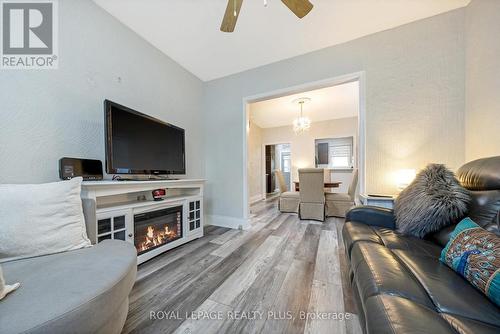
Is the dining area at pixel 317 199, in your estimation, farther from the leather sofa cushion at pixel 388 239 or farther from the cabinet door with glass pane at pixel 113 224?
the cabinet door with glass pane at pixel 113 224

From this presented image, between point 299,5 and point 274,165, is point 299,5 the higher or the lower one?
the higher one

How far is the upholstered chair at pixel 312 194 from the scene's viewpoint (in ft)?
9.90

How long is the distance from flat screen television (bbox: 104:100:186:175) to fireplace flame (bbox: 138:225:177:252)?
25.2 inches

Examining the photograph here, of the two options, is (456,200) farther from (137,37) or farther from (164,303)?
Answer: (137,37)

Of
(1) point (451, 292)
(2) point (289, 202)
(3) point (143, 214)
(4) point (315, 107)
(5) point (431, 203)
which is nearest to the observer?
(1) point (451, 292)

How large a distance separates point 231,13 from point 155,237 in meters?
2.23

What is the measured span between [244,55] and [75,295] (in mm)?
2783

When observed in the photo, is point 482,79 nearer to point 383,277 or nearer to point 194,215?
point 383,277

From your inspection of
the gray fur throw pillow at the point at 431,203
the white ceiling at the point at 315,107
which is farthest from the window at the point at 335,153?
the gray fur throw pillow at the point at 431,203

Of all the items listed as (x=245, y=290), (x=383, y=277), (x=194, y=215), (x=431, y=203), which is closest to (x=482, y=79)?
(x=431, y=203)

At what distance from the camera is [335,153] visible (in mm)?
5195

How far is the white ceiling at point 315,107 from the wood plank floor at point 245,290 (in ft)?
9.15

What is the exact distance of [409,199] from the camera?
50.6 inches

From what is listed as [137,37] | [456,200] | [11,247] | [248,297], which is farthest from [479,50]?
[11,247]
